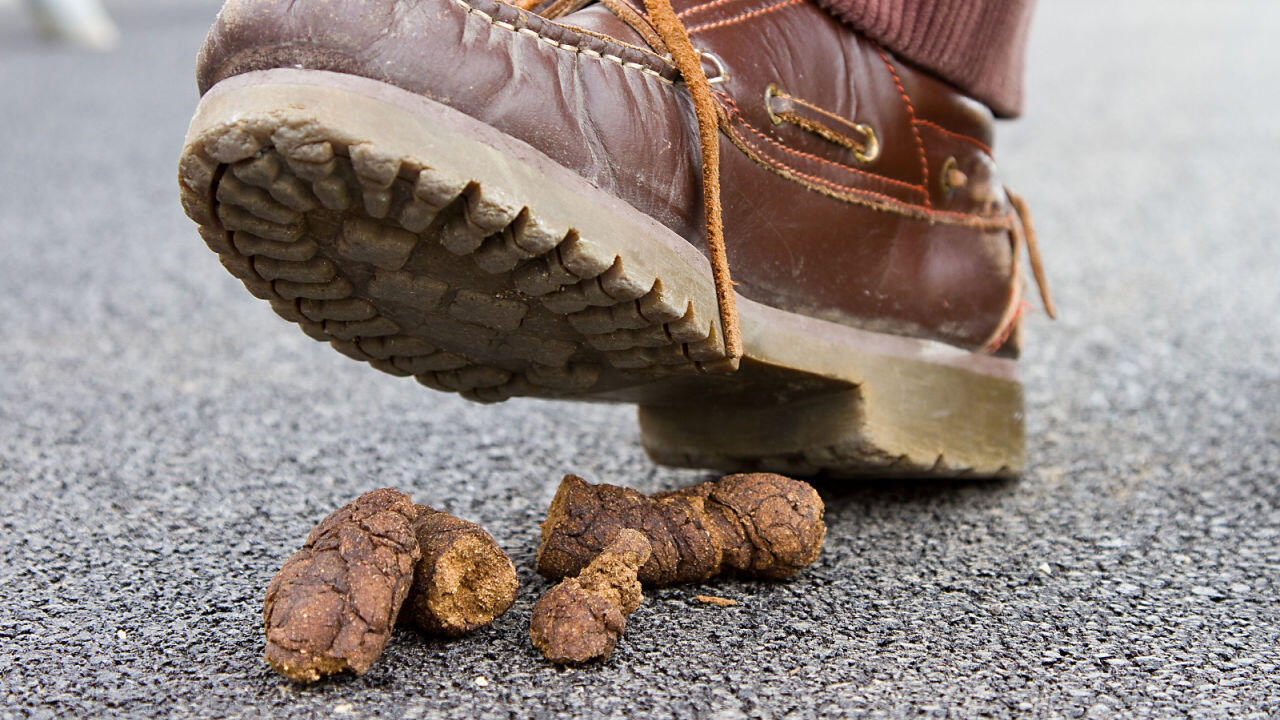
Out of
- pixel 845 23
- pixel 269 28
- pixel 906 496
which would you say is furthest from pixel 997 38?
pixel 269 28

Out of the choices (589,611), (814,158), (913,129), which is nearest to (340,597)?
(589,611)

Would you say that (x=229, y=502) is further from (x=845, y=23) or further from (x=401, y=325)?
(x=845, y=23)

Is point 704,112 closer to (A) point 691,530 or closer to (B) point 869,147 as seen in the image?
(B) point 869,147

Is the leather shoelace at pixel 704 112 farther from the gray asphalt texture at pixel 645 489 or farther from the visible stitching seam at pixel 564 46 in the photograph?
the gray asphalt texture at pixel 645 489

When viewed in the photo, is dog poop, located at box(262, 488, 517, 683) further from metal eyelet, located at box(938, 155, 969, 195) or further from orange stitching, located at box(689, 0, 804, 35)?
metal eyelet, located at box(938, 155, 969, 195)

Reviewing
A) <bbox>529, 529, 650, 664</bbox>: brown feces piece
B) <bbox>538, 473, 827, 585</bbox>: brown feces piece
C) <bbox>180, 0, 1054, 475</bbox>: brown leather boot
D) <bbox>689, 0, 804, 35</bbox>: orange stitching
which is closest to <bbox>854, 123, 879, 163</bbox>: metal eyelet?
<bbox>180, 0, 1054, 475</bbox>: brown leather boot

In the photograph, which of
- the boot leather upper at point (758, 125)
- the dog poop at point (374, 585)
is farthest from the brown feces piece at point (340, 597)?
the boot leather upper at point (758, 125)

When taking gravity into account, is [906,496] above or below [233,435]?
below
